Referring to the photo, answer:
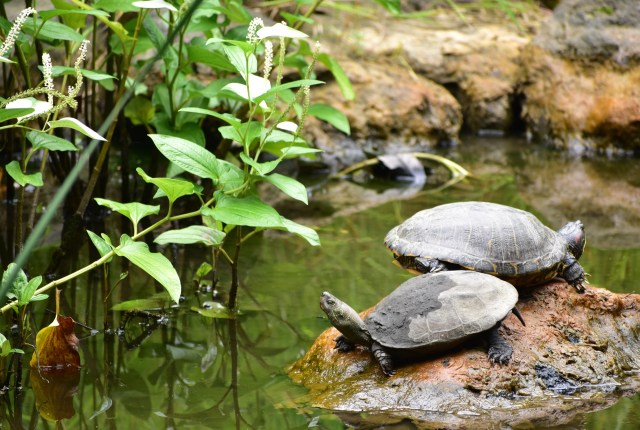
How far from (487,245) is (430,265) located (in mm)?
234

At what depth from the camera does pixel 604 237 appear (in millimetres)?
4863

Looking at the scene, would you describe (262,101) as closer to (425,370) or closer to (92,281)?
(425,370)

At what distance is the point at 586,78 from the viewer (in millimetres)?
8141

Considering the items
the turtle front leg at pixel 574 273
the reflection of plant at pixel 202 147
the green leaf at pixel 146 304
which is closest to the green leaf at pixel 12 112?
the reflection of plant at pixel 202 147

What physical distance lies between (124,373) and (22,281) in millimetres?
557

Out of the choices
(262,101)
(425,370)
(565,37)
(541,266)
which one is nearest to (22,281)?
(262,101)

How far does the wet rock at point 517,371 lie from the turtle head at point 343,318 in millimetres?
135

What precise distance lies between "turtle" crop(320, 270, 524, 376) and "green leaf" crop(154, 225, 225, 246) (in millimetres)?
669

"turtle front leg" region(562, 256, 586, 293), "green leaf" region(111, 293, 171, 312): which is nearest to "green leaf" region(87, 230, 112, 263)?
"green leaf" region(111, 293, 171, 312)

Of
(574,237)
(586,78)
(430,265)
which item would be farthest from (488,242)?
(586,78)

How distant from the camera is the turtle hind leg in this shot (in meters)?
2.78

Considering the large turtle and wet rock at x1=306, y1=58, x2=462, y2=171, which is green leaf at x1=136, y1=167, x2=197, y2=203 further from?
wet rock at x1=306, y1=58, x2=462, y2=171

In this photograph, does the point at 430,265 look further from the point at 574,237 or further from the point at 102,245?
the point at 102,245

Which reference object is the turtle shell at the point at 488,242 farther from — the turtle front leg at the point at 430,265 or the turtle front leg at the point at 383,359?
the turtle front leg at the point at 383,359
